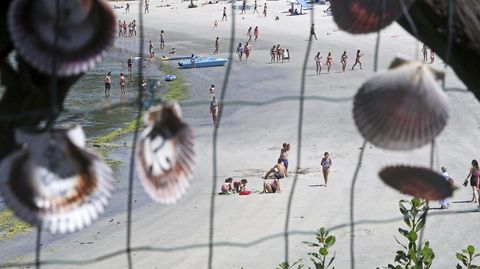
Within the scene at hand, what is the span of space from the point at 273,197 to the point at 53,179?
1486 cm

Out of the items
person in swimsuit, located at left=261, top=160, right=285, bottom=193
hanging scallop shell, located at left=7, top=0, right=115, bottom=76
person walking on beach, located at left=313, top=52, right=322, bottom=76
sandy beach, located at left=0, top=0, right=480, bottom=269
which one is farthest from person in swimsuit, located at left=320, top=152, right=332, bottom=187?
hanging scallop shell, located at left=7, top=0, right=115, bottom=76

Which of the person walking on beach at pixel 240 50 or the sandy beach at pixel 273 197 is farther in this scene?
the person walking on beach at pixel 240 50

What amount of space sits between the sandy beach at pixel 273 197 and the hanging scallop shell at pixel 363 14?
3.96m

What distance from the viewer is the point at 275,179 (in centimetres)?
1708

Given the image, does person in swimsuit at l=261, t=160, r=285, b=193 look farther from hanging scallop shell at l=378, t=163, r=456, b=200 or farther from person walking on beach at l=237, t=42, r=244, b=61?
hanging scallop shell at l=378, t=163, r=456, b=200

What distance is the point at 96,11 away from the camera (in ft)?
6.10

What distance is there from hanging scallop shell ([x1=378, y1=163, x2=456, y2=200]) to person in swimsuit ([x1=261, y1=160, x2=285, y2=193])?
574 inches

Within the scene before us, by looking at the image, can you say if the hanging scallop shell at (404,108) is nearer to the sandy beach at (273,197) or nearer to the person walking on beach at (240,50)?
the sandy beach at (273,197)

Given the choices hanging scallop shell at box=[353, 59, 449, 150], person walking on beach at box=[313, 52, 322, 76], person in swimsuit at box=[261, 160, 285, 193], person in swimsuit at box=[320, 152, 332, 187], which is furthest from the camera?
person walking on beach at box=[313, 52, 322, 76]

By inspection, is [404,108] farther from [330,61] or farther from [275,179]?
[330,61]

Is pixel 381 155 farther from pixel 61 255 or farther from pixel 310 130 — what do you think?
pixel 61 255

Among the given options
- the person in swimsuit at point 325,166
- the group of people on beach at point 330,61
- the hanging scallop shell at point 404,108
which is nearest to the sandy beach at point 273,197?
the person in swimsuit at point 325,166

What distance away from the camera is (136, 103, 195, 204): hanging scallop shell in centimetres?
196

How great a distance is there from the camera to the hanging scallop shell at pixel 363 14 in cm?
215
